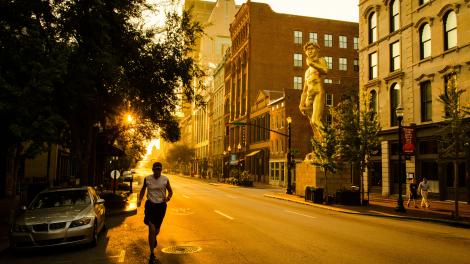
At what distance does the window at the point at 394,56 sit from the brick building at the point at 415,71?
0.07 m

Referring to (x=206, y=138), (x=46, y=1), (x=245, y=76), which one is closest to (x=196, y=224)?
(x=46, y=1)

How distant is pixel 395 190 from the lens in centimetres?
3042

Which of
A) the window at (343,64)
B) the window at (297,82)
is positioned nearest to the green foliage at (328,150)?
the window at (297,82)

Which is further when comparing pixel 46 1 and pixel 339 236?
pixel 46 1

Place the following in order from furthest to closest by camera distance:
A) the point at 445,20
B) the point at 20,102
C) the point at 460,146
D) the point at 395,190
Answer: the point at 395,190
the point at 445,20
the point at 460,146
the point at 20,102

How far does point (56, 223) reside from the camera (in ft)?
29.5

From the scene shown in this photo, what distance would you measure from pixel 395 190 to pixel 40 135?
26519mm

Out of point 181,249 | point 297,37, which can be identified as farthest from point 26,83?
point 297,37

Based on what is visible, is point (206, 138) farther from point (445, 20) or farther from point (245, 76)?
point (445, 20)

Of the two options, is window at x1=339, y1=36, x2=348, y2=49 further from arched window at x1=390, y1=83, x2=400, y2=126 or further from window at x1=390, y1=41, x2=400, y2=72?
arched window at x1=390, y1=83, x2=400, y2=126

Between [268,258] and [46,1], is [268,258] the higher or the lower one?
the lower one

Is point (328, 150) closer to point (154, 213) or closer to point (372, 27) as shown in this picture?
point (372, 27)

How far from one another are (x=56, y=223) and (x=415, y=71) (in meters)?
26.3

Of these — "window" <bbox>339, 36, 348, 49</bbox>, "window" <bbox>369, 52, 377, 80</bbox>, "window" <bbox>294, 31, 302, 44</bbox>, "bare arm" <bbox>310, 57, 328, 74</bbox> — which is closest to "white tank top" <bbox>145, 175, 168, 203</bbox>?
"bare arm" <bbox>310, 57, 328, 74</bbox>
